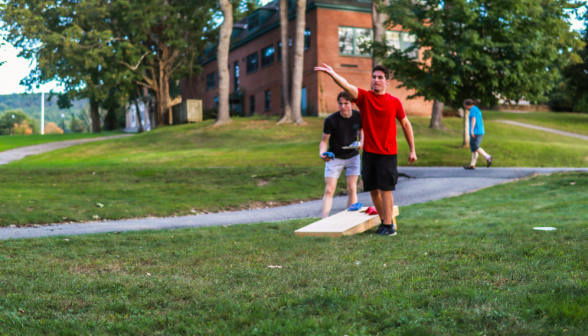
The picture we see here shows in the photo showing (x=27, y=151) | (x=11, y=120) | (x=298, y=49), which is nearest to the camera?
(x=27, y=151)

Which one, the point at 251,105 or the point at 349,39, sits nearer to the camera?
the point at 349,39

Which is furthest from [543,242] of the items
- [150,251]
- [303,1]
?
[303,1]

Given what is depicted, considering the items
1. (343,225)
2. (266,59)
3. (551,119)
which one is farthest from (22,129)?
(343,225)

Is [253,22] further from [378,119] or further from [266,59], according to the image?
[378,119]

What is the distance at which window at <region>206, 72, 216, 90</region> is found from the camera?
52.2 metres

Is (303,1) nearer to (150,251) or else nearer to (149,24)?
(149,24)

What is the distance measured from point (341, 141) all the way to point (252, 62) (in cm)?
3782

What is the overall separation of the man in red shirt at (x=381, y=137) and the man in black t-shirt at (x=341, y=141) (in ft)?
3.17

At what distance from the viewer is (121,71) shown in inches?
1416

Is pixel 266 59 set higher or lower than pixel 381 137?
Result: higher

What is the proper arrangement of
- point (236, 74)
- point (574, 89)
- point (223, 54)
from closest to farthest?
point (223, 54) < point (574, 89) < point (236, 74)

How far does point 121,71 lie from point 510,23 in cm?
2487

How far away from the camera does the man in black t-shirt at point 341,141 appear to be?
7.84 metres

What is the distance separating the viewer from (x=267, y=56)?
41.8 meters
